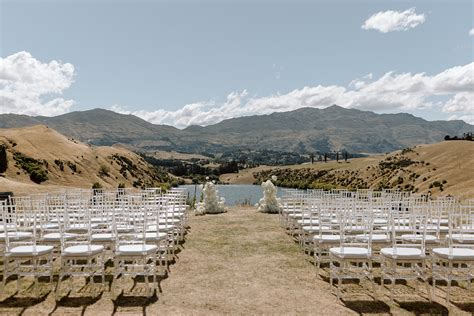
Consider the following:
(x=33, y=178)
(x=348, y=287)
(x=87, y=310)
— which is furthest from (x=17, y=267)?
(x=33, y=178)

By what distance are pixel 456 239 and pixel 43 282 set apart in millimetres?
8054

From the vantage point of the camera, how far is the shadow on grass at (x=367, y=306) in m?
6.26

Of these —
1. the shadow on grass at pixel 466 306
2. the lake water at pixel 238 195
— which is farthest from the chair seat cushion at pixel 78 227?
the lake water at pixel 238 195

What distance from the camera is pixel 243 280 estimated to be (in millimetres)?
7824

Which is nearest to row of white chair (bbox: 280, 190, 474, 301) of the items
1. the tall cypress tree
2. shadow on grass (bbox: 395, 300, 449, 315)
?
shadow on grass (bbox: 395, 300, 449, 315)

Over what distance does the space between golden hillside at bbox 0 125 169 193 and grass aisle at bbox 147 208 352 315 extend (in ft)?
131

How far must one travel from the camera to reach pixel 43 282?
771cm

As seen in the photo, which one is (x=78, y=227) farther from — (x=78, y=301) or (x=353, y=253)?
(x=353, y=253)

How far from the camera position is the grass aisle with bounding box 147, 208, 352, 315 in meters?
6.41

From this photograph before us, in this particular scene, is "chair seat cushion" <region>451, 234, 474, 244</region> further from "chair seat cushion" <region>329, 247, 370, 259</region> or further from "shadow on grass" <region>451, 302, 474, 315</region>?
"chair seat cushion" <region>329, 247, 370, 259</region>

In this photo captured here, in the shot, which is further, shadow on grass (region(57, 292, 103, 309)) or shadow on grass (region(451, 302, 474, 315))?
shadow on grass (region(57, 292, 103, 309))

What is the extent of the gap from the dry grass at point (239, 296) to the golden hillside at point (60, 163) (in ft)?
136

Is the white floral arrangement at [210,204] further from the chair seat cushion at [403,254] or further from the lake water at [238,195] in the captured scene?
the chair seat cushion at [403,254]

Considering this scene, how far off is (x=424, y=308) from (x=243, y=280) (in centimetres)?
315
